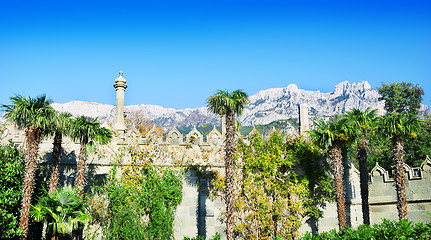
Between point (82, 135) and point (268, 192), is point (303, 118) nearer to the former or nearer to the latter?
point (268, 192)

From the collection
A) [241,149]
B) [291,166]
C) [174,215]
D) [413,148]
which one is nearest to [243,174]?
[241,149]

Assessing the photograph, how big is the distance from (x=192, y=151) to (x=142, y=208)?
3.96 meters

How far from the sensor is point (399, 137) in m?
19.6

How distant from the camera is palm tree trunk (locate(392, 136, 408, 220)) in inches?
744

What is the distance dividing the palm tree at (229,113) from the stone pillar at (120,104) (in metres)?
6.01

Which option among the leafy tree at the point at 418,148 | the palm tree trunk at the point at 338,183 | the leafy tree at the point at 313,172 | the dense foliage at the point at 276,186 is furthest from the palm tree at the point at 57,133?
the leafy tree at the point at 418,148

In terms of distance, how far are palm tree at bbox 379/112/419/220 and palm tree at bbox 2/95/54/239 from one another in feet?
50.2

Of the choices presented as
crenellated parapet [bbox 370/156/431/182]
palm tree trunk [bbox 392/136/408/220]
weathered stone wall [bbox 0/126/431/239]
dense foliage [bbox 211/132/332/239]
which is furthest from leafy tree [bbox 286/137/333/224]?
palm tree trunk [bbox 392/136/408/220]

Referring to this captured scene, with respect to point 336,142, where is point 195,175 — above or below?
below

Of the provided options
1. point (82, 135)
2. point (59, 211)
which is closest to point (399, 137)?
point (82, 135)

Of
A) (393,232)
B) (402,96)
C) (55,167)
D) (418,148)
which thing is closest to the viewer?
(393,232)

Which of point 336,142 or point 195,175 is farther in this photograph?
point 195,175

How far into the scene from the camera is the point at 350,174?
2312cm

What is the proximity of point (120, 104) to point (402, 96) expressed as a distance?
38.8 metres
